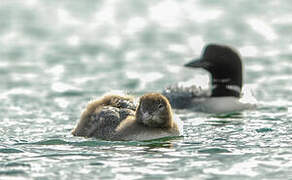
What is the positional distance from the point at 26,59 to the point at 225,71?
695 cm

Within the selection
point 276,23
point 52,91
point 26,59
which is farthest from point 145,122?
point 276,23

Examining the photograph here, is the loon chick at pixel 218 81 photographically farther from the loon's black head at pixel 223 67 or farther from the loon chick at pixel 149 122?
the loon chick at pixel 149 122

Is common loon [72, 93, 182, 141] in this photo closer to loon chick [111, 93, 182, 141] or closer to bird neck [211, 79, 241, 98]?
loon chick [111, 93, 182, 141]

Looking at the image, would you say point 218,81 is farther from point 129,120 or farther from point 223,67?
point 129,120

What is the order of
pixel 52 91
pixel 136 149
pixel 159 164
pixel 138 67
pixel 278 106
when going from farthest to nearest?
pixel 138 67, pixel 52 91, pixel 278 106, pixel 136 149, pixel 159 164

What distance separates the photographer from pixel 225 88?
1527 centimetres

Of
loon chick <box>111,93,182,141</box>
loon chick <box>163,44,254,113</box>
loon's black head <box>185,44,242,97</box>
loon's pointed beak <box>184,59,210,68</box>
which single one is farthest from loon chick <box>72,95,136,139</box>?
loon's black head <box>185,44,242,97</box>

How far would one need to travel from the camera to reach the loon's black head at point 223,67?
1525cm

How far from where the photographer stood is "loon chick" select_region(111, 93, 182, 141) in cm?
1095

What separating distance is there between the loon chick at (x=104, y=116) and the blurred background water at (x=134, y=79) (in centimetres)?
27

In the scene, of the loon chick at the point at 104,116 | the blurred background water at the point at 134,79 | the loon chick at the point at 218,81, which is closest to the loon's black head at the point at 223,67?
the loon chick at the point at 218,81

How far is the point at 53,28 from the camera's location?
2577 centimetres

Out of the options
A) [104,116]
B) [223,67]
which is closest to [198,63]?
[223,67]

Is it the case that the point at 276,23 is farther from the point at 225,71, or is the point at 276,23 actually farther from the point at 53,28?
the point at 225,71
